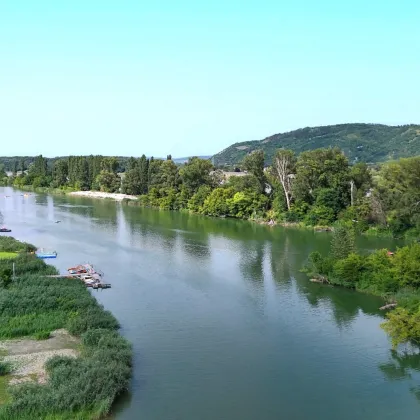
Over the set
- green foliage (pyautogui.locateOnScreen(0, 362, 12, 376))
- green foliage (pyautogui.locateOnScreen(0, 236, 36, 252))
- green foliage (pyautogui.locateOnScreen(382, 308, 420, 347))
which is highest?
green foliage (pyautogui.locateOnScreen(0, 236, 36, 252))

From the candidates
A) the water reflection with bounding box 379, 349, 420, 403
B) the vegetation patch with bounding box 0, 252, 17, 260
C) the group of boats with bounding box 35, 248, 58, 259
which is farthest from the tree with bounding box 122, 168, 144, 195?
the water reflection with bounding box 379, 349, 420, 403

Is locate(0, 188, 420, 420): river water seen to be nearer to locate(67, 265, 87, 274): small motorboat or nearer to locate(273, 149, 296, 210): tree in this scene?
locate(67, 265, 87, 274): small motorboat

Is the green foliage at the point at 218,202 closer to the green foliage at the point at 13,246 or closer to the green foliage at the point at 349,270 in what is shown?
the green foliage at the point at 13,246

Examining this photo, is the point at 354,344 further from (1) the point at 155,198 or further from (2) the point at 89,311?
(1) the point at 155,198

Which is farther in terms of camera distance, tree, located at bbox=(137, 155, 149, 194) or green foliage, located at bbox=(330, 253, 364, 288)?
tree, located at bbox=(137, 155, 149, 194)

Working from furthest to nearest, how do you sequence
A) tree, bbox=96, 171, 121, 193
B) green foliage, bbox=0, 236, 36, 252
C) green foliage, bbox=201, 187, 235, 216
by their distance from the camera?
tree, bbox=96, 171, 121, 193 → green foliage, bbox=201, 187, 235, 216 → green foliage, bbox=0, 236, 36, 252

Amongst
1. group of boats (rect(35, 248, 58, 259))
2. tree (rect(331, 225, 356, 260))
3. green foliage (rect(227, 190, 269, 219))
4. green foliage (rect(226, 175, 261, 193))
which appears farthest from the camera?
green foliage (rect(226, 175, 261, 193))

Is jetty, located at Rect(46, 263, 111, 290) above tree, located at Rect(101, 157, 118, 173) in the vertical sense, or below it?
below

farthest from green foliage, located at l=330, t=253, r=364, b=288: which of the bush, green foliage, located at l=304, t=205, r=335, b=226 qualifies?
green foliage, located at l=304, t=205, r=335, b=226

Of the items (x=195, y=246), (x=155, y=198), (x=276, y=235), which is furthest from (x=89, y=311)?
(x=155, y=198)
